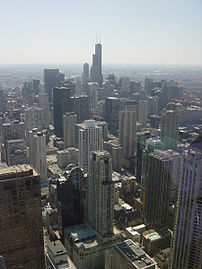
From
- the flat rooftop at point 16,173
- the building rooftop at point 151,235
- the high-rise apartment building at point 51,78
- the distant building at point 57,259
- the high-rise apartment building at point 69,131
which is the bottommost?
the building rooftop at point 151,235

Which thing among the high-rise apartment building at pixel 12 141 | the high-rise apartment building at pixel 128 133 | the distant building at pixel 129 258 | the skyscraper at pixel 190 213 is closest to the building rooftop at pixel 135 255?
the distant building at pixel 129 258

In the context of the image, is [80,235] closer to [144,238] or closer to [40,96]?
[144,238]

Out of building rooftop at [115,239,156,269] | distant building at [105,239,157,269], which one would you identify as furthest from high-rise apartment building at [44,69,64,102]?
building rooftop at [115,239,156,269]

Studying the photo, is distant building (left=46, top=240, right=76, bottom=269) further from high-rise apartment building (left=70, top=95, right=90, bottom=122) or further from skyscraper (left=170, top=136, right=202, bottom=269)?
high-rise apartment building (left=70, top=95, right=90, bottom=122)

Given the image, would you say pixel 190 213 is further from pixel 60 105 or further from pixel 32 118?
pixel 60 105

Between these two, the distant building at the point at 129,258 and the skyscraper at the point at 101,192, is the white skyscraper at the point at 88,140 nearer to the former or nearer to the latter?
the skyscraper at the point at 101,192

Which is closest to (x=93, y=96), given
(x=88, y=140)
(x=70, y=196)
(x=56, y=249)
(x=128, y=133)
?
(x=128, y=133)

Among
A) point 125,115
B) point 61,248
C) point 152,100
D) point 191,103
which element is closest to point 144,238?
point 61,248
